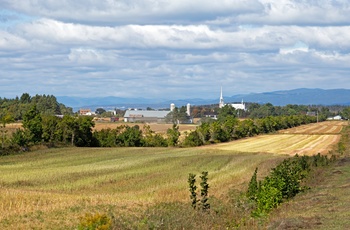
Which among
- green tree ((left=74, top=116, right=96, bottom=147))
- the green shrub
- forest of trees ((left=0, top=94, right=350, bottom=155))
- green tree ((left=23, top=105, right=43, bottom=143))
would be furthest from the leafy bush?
green tree ((left=74, top=116, right=96, bottom=147))

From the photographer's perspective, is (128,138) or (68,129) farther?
(128,138)

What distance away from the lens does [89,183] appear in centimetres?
3806

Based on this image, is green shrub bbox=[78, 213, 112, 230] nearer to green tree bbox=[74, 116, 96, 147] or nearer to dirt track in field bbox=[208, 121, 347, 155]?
dirt track in field bbox=[208, 121, 347, 155]

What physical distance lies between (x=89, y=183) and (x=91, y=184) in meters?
0.57

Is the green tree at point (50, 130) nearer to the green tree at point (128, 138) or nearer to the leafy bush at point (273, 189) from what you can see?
the green tree at point (128, 138)

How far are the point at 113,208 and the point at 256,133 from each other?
107m

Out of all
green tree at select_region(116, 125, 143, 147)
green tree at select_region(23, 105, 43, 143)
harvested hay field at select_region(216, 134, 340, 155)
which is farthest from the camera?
green tree at select_region(116, 125, 143, 147)

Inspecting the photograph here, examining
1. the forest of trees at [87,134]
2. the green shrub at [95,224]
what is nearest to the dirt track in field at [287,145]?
the forest of trees at [87,134]

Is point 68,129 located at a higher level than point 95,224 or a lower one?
higher

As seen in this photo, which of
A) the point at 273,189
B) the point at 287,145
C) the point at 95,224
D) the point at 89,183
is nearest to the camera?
the point at 95,224

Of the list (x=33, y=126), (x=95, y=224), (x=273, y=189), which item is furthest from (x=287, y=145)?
(x=95, y=224)

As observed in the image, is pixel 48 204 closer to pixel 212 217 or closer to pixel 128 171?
pixel 212 217

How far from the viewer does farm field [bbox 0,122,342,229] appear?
22.8 m

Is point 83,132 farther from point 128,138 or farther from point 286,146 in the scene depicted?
point 286,146
